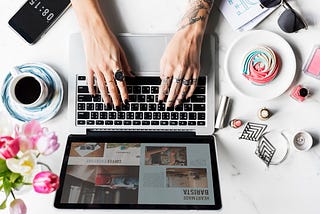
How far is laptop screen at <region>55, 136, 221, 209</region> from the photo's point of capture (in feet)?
2.77

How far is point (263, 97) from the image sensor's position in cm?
Answer: 97

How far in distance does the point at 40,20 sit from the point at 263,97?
528 mm

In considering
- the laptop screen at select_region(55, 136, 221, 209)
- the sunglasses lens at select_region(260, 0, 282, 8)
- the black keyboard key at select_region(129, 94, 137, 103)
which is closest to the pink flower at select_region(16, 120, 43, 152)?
the laptop screen at select_region(55, 136, 221, 209)

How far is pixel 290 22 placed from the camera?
3.14 ft

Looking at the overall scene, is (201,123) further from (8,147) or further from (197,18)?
(8,147)

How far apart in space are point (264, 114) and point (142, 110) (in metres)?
0.27

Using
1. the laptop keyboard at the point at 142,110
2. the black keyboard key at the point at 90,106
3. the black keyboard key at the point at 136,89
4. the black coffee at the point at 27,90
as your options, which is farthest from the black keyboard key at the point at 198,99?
the black coffee at the point at 27,90

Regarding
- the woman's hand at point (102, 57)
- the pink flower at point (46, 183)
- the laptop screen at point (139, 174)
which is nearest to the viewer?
the pink flower at point (46, 183)

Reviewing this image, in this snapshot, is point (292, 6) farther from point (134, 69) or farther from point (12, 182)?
point (12, 182)

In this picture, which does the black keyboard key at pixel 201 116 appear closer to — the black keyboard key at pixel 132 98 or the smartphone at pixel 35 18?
the black keyboard key at pixel 132 98

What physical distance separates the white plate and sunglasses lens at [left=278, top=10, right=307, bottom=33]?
0.03 m

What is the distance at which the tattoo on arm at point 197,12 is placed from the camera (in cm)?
97

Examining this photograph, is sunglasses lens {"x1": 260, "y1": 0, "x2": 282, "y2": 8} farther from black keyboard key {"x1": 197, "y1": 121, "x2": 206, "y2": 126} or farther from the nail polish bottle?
black keyboard key {"x1": 197, "y1": 121, "x2": 206, "y2": 126}

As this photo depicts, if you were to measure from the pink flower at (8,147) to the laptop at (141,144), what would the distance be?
18 centimetres
